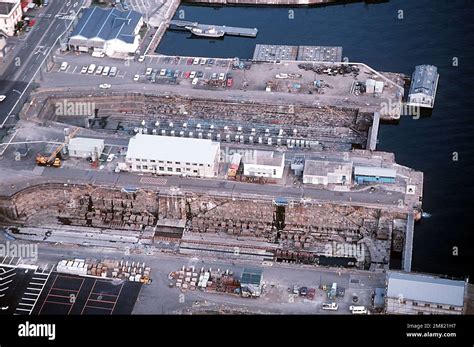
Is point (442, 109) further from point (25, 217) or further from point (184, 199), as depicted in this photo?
point (25, 217)

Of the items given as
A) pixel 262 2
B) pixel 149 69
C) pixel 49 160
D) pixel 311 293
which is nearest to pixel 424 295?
pixel 311 293

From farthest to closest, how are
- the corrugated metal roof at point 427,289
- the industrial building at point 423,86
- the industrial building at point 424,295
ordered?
the industrial building at point 423,86, the corrugated metal roof at point 427,289, the industrial building at point 424,295

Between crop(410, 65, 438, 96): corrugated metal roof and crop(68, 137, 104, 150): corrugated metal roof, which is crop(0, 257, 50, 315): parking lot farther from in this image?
crop(410, 65, 438, 96): corrugated metal roof

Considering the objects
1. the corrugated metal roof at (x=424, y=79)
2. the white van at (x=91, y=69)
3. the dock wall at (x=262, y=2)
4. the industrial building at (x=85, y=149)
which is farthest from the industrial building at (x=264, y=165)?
the dock wall at (x=262, y=2)

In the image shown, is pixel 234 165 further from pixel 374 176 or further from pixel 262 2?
pixel 262 2

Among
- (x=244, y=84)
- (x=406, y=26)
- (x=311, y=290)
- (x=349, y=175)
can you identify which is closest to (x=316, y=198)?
(x=349, y=175)

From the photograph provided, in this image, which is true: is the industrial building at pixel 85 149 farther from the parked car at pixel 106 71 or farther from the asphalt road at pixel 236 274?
the parked car at pixel 106 71
